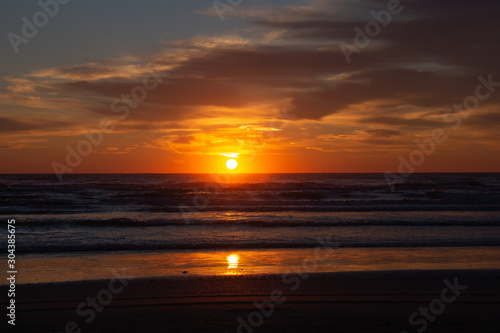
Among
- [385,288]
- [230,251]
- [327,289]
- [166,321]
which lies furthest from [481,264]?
→ [166,321]

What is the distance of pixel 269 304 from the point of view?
780cm

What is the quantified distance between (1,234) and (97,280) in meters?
10.2

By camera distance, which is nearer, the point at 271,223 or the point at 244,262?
the point at 244,262

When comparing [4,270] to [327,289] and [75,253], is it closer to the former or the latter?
[75,253]

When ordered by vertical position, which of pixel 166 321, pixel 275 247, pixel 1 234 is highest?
pixel 1 234

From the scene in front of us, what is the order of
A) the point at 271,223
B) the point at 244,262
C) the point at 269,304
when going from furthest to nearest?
the point at 271,223 < the point at 244,262 < the point at 269,304

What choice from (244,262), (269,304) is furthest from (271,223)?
(269,304)

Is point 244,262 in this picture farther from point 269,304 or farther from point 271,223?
point 271,223

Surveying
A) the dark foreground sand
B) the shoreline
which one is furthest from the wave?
the dark foreground sand

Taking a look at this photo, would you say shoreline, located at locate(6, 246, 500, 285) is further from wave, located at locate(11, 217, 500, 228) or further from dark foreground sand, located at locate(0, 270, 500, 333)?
wave, located at locate(11, 217, 500, 228)

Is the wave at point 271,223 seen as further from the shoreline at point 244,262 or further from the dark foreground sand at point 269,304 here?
the dark foreground sand at point 269,304

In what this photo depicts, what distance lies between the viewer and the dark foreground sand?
6.69 metres

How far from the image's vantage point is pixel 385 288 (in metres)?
8.87

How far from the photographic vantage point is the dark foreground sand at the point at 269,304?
6.69m
